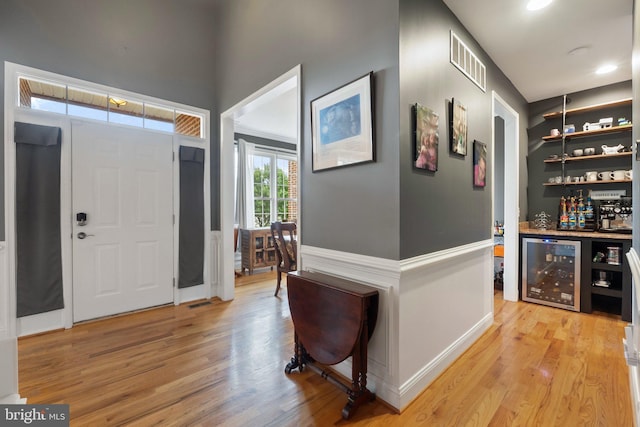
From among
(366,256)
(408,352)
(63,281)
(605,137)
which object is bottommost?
(408,352)

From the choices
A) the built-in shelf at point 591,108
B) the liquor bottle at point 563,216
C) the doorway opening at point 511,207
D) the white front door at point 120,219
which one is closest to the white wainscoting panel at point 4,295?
the white front door at point 120,219

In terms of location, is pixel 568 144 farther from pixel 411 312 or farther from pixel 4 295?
pixel 4 295

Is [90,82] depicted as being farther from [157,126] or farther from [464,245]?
[464,245]

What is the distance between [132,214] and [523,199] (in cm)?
475

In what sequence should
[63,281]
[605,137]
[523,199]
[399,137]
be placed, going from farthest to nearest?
[523,199], [605,137], [63,281], [399,137]

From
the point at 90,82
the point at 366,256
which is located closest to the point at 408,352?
the point at 366,256

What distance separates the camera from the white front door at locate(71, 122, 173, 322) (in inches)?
108

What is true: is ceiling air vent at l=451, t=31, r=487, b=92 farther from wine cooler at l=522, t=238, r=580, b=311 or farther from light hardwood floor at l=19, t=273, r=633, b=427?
light hardwood floor at l=19, t=273, r=633, b=427

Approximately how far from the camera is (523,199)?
3.74m

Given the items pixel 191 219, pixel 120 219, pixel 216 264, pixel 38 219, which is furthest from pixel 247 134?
pixel 38 219

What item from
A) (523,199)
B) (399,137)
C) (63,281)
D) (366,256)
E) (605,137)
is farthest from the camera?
(523,199)

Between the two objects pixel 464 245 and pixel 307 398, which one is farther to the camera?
pixel 464 245

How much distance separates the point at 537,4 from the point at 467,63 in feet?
1.73

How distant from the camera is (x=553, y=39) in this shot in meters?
2.47
